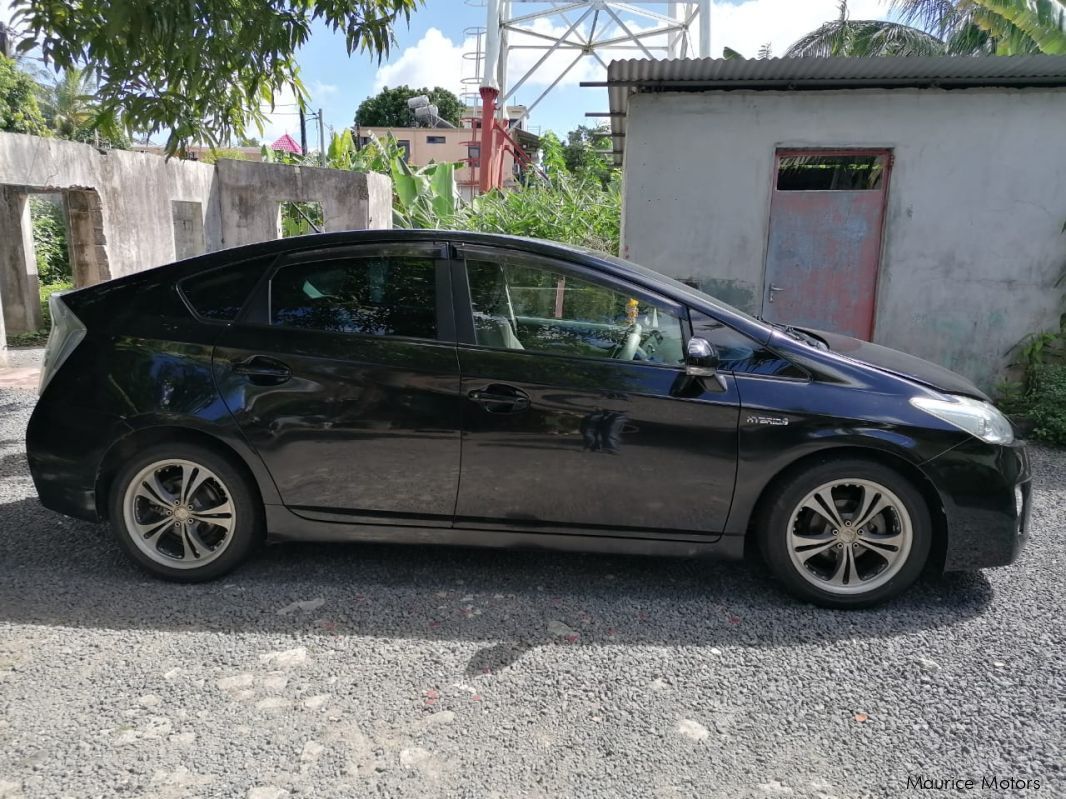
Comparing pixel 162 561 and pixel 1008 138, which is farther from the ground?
pixel 1008 138

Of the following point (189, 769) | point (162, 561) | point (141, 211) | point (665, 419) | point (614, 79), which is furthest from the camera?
point (141, 211)

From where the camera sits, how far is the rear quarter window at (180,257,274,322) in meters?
3.82

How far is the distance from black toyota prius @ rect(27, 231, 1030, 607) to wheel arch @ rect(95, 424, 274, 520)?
0.04ft

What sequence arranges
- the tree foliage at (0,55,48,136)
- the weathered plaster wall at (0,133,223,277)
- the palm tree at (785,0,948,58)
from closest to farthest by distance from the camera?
1. the weathered plaster wall at (0,133,223,277)
2. the tree foliage at (0,55,48,136)
3. the palm tree at (785,0,948,58)

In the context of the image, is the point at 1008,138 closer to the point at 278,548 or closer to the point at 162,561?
the point at 278,548

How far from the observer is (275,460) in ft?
12.2

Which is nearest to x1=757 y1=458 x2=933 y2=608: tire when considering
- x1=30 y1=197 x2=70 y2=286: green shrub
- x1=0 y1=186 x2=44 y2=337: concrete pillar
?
x1=0 y1=186 x2=44 y2=337: concrete pillar

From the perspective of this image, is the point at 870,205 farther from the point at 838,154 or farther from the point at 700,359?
the point at 700,359

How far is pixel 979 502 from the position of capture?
3.53 metres

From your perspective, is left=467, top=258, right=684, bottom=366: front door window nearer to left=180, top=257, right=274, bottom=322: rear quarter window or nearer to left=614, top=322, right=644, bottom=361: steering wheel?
left=614, top=322, right=644, bottom=361: steering wheel

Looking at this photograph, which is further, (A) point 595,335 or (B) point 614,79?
(B) point 614,79

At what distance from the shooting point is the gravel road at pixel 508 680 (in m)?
2.57

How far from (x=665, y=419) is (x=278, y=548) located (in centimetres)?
218

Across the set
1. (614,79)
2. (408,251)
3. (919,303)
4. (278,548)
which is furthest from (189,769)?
(919,303)
